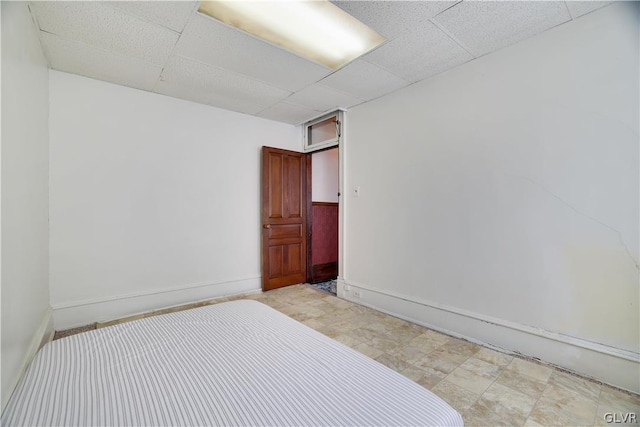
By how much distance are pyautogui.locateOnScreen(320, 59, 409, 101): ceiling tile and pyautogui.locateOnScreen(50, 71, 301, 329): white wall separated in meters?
1.55

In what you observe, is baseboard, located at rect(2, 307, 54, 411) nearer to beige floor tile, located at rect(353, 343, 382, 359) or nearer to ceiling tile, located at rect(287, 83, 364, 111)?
beige floor tile, located at rect(353, 343, 382, 359)

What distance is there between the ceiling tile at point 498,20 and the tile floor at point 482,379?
253 centimetres

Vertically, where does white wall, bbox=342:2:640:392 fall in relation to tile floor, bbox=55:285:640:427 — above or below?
above

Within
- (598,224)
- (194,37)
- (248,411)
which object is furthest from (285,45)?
(598,224)

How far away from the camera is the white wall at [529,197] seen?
1.82 metres

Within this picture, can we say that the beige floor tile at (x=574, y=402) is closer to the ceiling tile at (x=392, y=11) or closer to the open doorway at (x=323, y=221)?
the ceiling tile at (x=392, y=11)

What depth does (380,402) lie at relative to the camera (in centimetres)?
96

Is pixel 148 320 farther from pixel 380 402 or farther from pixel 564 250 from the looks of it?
pixel 564 250

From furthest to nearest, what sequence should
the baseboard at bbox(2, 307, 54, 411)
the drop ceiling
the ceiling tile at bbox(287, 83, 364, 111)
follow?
the ceiling tile at bbox(287, 83, 364, 111) < the drop ceiling < the baseboard at bbox(2, 307, 54, 411)

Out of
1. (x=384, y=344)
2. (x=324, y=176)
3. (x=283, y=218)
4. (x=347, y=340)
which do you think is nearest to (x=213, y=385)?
(x=347, y=340)

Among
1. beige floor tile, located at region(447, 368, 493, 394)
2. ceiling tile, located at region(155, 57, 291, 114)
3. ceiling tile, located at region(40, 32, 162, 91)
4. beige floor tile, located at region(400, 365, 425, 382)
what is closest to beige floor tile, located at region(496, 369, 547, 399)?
beige floor tile, located at region(447, 368, 493, 394)

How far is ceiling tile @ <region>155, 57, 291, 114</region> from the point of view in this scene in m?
2.64

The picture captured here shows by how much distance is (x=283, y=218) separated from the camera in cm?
413

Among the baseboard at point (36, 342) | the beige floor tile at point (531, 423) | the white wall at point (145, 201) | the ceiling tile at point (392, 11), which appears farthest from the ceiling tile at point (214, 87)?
the beige floor tile at point (531, 423)
